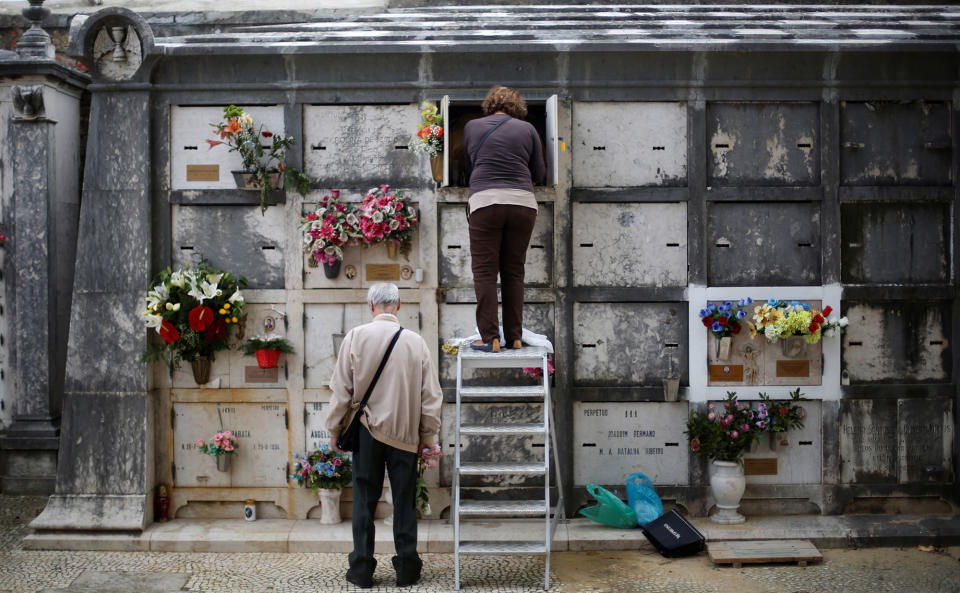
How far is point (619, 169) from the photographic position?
22.1ft

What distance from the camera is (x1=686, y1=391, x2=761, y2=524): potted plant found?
645cm

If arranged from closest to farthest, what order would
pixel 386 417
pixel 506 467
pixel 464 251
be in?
pixel 386 417 < pixel 506 467 < pixel 464 251

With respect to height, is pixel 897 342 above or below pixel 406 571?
above

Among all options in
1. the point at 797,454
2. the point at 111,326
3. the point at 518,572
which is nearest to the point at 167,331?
the point at 111,326

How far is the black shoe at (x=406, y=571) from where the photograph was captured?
546 centimetres

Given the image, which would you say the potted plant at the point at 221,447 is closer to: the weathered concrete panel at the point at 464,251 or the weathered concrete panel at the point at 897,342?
the weathered concrete panel at the point at 464,251

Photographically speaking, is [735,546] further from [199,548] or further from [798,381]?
[199,548]

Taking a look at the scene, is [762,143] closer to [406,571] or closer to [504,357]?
[504,357]

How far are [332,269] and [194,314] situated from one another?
0.99 metres

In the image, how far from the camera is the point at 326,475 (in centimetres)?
644

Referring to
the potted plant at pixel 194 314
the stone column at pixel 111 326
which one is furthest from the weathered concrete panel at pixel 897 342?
the stone column at pixel 111 326

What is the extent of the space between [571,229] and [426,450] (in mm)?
2021

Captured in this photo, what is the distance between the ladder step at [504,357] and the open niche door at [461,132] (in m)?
1.18

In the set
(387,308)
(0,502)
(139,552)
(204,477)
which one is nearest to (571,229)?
(387,308)
